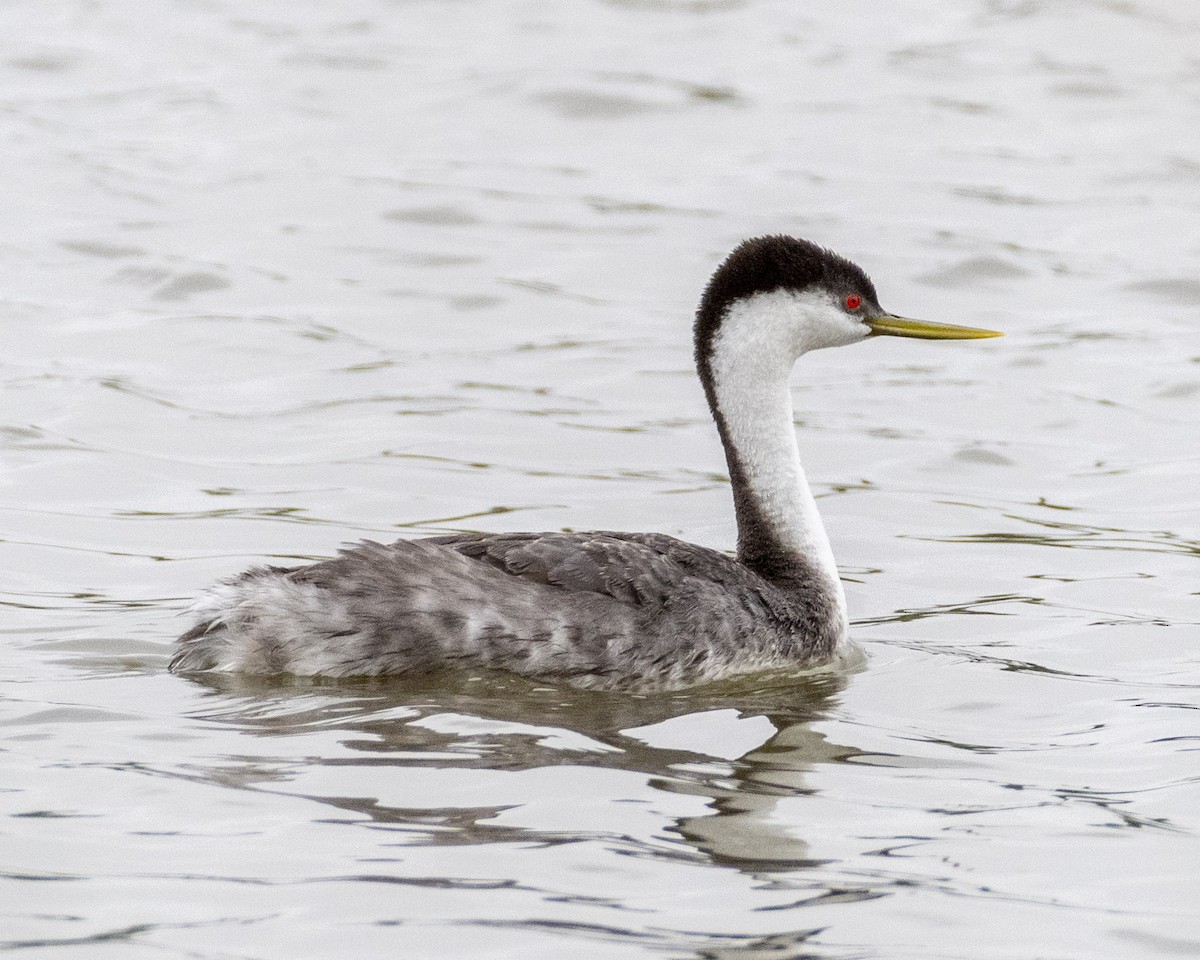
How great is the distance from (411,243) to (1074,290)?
4.54 metres

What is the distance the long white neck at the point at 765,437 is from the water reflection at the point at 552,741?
604mm

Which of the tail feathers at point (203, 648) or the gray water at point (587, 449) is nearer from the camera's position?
the gray water at point (587, 449)

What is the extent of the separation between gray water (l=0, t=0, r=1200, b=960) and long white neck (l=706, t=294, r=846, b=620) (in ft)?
1.63

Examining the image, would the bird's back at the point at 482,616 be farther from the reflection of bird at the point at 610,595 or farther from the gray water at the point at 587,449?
the gray water at the point at 587,449

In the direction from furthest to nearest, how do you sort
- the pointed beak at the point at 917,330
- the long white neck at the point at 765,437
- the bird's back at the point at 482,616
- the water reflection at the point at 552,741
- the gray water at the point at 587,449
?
the pointed beak at the point at 917,330, the long white neck at the point at 765,437, the bird's back at the point at 482,616, the water reflection at the point at 552,741, the gray water at the point at 587,449

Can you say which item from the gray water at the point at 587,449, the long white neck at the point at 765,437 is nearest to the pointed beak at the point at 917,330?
the long white neck at the point at 765,437

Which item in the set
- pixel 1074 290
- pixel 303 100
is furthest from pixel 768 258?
pixel 303 100

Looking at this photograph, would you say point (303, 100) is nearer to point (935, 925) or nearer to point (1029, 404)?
point (1029, 404)

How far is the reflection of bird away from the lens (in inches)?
252

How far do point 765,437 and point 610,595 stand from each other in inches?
43.5

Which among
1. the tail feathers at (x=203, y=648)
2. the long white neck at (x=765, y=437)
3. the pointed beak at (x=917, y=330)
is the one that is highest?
the pointed beak at (x=917, y=330)

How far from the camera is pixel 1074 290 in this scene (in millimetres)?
13234

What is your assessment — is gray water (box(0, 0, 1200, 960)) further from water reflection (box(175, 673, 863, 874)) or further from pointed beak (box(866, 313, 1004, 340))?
pointed beak (box(866, 313, 1004, 340))

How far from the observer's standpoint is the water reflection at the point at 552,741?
5133 mm
